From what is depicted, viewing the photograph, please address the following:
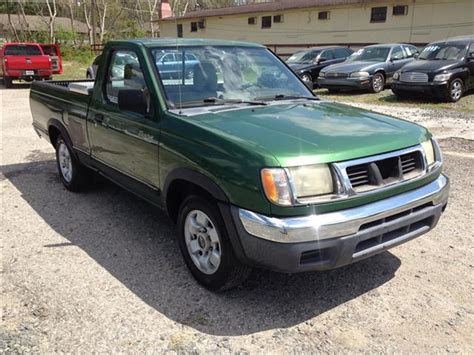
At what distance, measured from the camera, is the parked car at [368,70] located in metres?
14.6

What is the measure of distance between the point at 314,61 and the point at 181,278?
592 inches

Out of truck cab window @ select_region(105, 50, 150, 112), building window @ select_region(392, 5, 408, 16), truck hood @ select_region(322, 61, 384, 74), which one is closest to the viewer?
truck cab window @ select_region(105, 50, 150, 112)

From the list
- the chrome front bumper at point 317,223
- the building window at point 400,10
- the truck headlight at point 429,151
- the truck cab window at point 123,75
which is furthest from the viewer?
the building window at point 400,10

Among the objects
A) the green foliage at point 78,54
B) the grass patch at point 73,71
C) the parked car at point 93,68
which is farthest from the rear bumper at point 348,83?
the green foliage at point 78,54

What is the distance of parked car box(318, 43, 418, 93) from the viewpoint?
47.8 feet

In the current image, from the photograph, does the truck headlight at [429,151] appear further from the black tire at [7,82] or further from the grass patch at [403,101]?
the black tire at [7,82]

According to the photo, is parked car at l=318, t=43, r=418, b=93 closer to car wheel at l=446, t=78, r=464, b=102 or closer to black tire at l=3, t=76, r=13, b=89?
car wheel at l=446, t=78, r=464, b=102

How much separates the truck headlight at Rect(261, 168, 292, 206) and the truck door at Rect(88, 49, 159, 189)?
126 centimetres

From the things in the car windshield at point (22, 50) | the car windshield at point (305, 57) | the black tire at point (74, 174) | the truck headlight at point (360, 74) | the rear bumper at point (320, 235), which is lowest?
the black tire at point (74, 174)

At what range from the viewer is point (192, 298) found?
3346mm

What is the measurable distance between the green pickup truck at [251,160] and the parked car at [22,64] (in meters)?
16.5

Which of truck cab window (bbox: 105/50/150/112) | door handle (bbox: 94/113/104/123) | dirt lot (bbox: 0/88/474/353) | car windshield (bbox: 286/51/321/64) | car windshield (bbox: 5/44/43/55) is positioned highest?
car windshield (bbox: 5/44/43/55)

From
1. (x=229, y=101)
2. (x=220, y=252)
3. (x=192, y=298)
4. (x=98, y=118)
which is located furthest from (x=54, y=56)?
(x=220, y=252)

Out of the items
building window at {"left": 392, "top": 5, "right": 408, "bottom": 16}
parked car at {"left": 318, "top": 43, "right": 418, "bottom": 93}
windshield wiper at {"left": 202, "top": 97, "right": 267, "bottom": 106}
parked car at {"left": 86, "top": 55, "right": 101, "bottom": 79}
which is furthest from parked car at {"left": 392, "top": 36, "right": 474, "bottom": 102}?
building window at {"left": 392, "top": 5, "right": 408, "bottom": 16}
